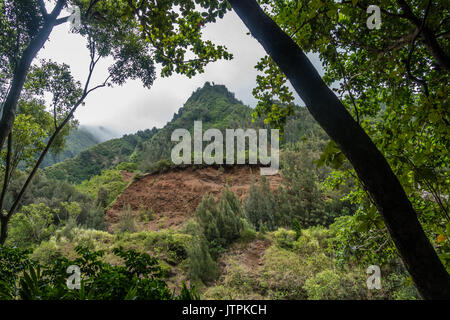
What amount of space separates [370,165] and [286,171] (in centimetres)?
1728

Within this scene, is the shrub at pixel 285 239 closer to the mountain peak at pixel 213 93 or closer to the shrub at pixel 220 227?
the shrub at pixel 220 227

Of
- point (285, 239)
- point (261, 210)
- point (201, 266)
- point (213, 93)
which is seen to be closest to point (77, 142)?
point (213, 93)

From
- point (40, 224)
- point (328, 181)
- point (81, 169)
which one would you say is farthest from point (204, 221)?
point (81, 169)

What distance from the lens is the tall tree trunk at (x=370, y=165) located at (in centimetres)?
74

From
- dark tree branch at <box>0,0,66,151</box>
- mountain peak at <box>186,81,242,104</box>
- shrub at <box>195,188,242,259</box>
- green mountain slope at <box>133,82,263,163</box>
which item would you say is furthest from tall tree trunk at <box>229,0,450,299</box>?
mountain peak at <box>186,81,242,104</box>

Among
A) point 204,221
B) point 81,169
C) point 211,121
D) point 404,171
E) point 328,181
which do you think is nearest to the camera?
point 404,171

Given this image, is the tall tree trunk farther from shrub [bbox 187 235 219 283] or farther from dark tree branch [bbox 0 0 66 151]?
shrub [bbox 187 235 219 283]

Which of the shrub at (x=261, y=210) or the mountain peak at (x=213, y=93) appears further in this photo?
the mountain peak at (x=213, y=93)

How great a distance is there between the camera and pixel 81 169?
3719cm

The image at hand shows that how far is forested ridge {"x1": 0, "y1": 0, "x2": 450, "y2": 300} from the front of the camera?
2.95 ft

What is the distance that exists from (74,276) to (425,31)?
3478 millimetres

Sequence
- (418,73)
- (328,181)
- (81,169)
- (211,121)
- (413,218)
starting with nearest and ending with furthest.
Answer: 1. (413,218)
2. (418,73)
3. (328,181)
4. (81,169)
5. (211,121)

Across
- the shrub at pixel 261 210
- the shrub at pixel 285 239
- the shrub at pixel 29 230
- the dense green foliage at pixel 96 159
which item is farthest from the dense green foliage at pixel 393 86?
the dense green foliage at pixel 96 159
